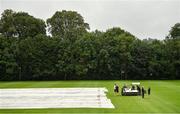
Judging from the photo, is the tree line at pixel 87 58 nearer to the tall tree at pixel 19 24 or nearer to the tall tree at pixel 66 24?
the tall tree at pixel 19 24

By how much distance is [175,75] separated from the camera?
117812 mm

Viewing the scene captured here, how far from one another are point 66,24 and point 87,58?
2286 cm

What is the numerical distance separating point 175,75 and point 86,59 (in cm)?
2485

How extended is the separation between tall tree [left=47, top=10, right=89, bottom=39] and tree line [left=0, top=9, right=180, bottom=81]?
11692mm

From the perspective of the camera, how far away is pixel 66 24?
13738 centimetres

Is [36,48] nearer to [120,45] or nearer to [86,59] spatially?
[86,59]

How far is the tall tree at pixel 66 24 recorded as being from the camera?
136 metres

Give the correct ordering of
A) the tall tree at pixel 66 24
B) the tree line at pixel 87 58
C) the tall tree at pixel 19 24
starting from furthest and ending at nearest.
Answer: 1. the tall tree at pixel 66 24
2. the tall tree at pixel 19 24
3. the tree line at pixel 87 58

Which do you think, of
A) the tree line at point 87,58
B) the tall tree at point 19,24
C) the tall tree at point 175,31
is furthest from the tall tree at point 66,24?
the tall tree at point 175,31

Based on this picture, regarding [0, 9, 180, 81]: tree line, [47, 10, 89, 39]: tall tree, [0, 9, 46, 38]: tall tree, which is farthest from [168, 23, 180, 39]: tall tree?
[0, 9, 46, 38]: tall tree

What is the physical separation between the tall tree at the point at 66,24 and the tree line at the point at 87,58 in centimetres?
1169

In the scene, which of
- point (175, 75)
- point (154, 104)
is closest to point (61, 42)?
point (175, 75)

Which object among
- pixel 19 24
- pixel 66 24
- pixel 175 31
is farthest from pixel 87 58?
pixel 175 31

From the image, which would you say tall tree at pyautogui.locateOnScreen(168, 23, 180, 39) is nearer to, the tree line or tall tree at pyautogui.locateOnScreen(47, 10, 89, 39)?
the tree line
